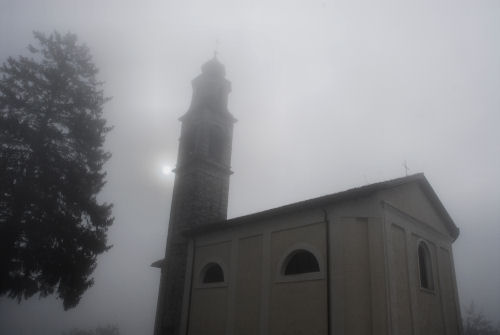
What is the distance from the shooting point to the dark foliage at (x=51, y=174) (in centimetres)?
1194

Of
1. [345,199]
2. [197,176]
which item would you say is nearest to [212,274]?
[197,176]

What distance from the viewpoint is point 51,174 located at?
1292 centimetres

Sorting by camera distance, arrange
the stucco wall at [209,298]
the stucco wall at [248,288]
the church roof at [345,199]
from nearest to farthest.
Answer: the church roof at [345,199]
the stucco wall at [248,288]
the stucco wall at [209,298]

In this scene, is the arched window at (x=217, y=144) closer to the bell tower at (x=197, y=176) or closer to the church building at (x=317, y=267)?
the bell tower at (x=197, y=176)

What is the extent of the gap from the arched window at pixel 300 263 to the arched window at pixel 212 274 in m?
3.03

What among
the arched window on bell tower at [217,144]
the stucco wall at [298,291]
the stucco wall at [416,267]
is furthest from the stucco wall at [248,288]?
the arched window on bell tower at [217,144]

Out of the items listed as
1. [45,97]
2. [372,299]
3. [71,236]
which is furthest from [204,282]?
[45,97]

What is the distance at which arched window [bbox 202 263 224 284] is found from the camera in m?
14.1

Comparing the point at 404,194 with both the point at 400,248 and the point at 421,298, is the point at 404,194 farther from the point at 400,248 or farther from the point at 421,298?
the point at 421,298

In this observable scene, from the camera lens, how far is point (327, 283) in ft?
34.7

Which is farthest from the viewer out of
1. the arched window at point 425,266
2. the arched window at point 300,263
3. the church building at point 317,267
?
the arched window at point 425,266

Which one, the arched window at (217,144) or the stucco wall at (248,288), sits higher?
the arched window at (217,144)

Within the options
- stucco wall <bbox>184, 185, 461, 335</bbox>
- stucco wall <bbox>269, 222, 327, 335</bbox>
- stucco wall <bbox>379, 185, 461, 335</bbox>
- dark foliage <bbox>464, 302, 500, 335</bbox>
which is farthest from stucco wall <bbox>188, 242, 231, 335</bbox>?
dark foliage <bbox>464, 302, 500, 335</bbox>

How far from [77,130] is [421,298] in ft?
41.3
